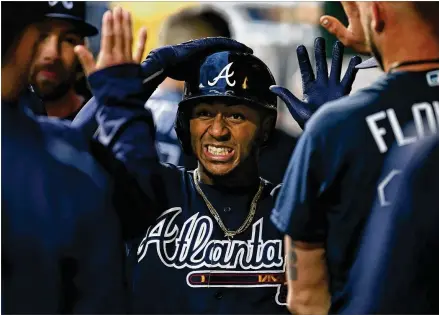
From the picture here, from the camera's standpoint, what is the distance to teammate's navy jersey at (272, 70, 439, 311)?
2602 millimetres

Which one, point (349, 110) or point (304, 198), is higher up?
point (349, 110)

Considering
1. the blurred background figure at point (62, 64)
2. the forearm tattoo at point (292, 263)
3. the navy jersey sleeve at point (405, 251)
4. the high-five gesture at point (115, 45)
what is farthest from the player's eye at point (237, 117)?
the navy jersey sleeve at point (405, 251)

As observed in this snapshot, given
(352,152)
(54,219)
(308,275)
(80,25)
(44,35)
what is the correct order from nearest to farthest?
1. (352,152)
2. (308,275)
3. (54,219)
4. (44,35)
5. (80,25)

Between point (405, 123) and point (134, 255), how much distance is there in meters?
1.28

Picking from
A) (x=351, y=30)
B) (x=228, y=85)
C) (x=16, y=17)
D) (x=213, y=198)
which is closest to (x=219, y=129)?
(x=228, y=85)

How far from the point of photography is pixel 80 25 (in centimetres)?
341

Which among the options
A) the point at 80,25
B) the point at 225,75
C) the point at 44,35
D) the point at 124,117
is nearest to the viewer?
the point at 124,117

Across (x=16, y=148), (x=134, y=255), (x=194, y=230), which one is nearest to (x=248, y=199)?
(x=194, y=230)

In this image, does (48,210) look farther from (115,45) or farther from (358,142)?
(358,142)

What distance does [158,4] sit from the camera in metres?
3.46

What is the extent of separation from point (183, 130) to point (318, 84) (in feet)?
2.05

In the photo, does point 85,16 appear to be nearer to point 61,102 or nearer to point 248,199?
point 61,102

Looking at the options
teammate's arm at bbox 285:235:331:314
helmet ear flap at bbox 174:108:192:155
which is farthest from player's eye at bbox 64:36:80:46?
teammate's arm at bbox 285:235:331:314

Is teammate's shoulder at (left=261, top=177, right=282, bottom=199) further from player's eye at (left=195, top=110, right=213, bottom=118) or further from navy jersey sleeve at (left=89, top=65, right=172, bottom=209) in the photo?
navy jersey sleeve at (left=89, top=65, right=172, bottom=209)
